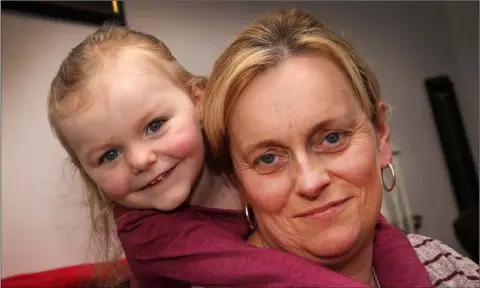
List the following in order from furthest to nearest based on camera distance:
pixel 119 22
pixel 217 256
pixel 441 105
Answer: pixel 441 105 < pixel 119 22 < pixel 217 256

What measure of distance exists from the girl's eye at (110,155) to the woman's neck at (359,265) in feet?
0.91

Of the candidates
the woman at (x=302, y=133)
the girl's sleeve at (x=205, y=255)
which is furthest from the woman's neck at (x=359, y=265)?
the girl's sleeve at (x=205, y=255)

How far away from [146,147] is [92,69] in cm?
15

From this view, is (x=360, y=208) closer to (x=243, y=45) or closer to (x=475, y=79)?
(x=243, y=45)

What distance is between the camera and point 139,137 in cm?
74

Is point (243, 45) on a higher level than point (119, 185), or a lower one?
higher

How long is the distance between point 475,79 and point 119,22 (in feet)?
2.95

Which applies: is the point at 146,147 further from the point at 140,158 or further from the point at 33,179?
the point at 33,179

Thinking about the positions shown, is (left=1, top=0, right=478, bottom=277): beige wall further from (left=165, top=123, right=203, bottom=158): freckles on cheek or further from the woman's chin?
the woman's chin

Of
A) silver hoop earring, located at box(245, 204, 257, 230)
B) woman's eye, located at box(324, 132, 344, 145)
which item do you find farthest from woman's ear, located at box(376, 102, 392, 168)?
silver hoop earring, located at box(245, 204, 257, 230)

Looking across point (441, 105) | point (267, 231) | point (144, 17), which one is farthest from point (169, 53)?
point (441, 105)

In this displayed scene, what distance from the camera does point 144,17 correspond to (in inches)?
36.9

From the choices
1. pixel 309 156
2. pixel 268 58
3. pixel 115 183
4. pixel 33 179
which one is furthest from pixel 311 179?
pixel 33 179

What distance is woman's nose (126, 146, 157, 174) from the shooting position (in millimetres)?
722
